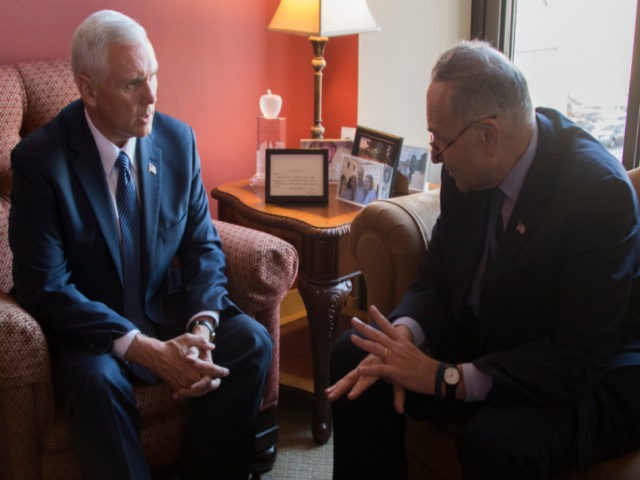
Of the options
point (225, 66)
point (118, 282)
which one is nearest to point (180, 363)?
point (118, 282)

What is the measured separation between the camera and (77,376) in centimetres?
146

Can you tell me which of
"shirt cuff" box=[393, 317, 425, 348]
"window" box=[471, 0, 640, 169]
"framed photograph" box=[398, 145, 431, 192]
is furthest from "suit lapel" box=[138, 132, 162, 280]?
"window" box=[471, 0, 640, 169]

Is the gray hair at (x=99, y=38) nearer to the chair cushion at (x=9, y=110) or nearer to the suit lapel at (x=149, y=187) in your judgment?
the suit lapel at (x=149, y=187)

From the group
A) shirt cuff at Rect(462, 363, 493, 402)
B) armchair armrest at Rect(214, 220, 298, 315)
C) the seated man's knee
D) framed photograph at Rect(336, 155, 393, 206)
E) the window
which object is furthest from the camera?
the window

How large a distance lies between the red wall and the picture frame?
0.39 metres

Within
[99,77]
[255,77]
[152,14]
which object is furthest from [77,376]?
[255,77]

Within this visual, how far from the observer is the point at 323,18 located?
220 cm

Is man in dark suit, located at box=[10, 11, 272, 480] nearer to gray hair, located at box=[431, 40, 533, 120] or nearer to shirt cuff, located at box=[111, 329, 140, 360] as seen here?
shirt cuff, located at box=[111, 329, 140, 360]

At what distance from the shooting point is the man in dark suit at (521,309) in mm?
1244

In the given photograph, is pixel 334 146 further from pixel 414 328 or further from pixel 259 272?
pixel 414 328

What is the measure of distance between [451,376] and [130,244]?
0.80 m

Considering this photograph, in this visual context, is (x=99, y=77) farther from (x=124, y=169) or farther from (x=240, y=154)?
(x=240, y=154)

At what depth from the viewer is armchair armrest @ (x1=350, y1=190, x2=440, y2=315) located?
167 cm

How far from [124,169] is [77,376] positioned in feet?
1.61
